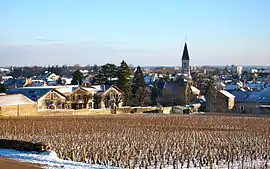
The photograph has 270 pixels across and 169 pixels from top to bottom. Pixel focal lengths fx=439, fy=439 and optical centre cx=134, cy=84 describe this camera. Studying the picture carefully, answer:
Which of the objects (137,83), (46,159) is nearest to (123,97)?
(137,83)

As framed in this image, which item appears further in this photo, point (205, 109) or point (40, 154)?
point (205, 109)

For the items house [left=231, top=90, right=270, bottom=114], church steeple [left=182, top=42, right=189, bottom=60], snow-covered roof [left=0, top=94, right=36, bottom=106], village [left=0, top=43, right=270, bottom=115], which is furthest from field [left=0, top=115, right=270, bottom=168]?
church steeple [left=182, top=42, right=189, bottom=60]

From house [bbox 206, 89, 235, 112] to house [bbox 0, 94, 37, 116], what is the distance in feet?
95.2

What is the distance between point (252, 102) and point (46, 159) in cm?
5254

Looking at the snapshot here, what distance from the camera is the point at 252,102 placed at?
218 feet

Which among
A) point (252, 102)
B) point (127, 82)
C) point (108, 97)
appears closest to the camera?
point (108, 97)

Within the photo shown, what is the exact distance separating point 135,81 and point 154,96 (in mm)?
5224

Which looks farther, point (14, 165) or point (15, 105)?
point (15, 105)

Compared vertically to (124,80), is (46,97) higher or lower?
lower

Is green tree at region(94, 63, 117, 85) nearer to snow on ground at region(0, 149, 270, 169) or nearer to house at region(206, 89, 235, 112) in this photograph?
house at region(206, 89, 235, 112)

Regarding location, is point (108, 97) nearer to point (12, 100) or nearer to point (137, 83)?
point (137, 83)

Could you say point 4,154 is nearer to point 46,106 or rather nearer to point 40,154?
point 40,154

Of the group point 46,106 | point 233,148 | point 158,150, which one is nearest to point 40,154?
point 158,150

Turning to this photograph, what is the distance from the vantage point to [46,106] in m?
58.6
